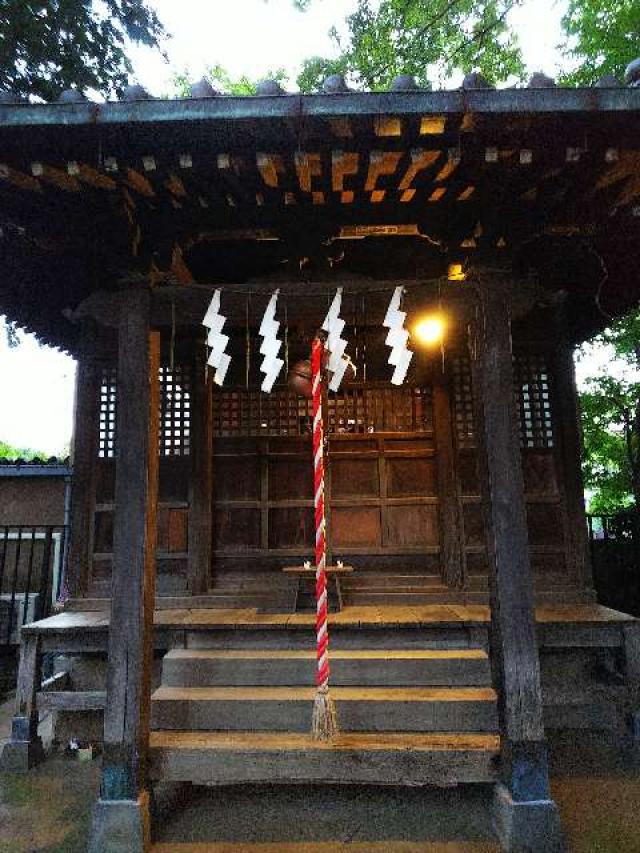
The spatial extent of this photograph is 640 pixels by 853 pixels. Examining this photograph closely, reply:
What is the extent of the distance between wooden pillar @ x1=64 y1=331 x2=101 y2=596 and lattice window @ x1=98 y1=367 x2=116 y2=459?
59 mm

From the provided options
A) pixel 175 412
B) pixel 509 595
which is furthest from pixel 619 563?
pixel 175 412

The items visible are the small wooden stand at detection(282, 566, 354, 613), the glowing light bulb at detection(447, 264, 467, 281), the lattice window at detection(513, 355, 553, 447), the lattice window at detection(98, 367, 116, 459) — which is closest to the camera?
the glowing light bulb at detection(447, 264, 467, 281)

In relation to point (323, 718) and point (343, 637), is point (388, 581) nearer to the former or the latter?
point (343, 637)

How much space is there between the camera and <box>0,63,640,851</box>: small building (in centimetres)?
396

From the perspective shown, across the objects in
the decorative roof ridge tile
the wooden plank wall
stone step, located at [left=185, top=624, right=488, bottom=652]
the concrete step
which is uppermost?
the decorative roof ridge tile

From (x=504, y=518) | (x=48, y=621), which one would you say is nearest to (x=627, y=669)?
(x=504, y=518)

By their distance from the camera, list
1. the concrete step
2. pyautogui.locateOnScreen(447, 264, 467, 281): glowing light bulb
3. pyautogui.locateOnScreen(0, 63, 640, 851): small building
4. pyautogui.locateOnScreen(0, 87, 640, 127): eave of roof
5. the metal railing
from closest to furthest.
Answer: pyautogui.locateOnScreen(0, 87, 640, 127): eave of roof
pyautogui.locateOnScreen(0, 63, 640, 851): small building
pyautogui.locateOnScreen(447, 264, 467, 281): glowing light bulb
the concrete step
the metal railing

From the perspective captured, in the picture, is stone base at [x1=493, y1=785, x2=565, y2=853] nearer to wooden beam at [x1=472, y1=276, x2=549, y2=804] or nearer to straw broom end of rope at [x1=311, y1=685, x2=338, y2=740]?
wooden beam at [x1=472, y1=276, x2=549, y2=804]

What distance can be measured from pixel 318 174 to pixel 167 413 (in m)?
4.29

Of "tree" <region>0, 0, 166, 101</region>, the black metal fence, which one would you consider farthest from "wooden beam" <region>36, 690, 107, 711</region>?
"tree" <region>0, 0, 166, 101</region>

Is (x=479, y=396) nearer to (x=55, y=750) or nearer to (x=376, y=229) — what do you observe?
(x=376, y=229)

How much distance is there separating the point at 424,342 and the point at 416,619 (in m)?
3.64

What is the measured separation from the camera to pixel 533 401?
733 centimetres

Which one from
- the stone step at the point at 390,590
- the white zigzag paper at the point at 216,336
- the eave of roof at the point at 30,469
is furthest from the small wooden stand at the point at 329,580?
the eave of roof at the point at 30,469
